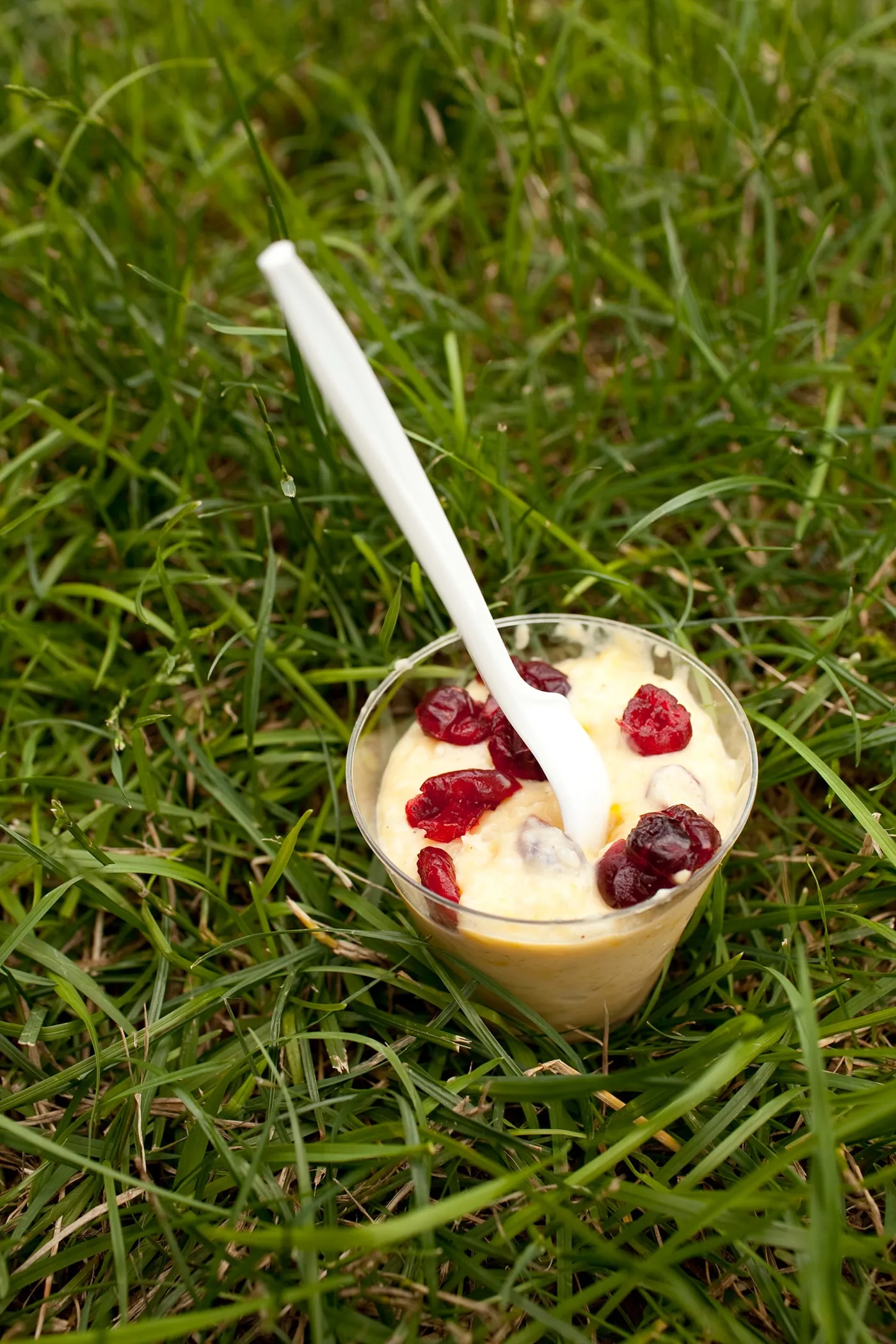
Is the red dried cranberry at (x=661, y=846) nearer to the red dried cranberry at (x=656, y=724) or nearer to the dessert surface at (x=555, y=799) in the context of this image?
the dessert surface at (x=555, y=799)

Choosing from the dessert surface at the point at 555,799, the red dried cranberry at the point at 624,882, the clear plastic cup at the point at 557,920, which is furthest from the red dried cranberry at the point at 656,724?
the red dried cranberry at the point at 624,882

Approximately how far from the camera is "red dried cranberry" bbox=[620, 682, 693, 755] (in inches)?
74.8

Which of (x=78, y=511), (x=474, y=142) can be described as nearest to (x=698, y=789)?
(x=78, y=511)

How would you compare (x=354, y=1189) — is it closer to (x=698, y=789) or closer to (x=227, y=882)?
(x=227, y=882)

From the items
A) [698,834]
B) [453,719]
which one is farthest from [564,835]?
[453,719]

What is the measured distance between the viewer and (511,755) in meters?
1.90

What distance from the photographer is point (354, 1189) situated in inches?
68.7

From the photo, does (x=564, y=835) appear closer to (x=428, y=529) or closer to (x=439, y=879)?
(x=439, y=879)

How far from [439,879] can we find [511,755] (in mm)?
297

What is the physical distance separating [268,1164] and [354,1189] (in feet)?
0.52

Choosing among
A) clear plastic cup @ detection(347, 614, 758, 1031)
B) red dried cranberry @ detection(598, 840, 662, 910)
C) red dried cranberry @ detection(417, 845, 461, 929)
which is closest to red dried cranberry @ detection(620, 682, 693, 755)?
clear plastic cup @ detection(347, 614, 758, 1031)

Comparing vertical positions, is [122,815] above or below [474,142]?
below

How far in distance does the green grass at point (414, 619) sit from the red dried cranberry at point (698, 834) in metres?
0.26

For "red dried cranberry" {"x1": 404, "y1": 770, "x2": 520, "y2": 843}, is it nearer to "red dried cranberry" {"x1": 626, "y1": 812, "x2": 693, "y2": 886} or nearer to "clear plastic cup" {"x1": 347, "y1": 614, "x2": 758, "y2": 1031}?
"clear plastic cup" {"x1": 347, "y1": 614, "x2": 758, "y2": 1031}
